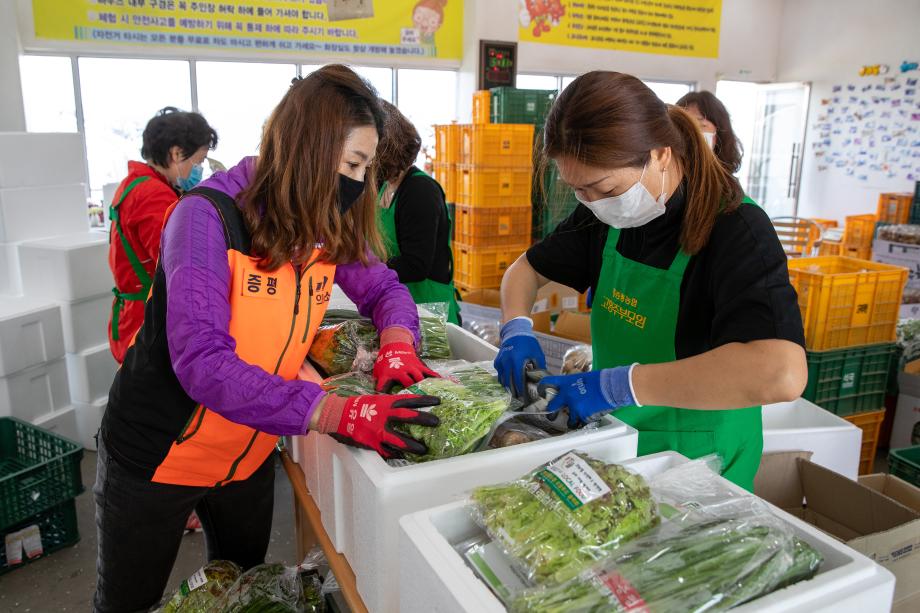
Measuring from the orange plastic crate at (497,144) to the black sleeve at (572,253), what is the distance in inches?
133

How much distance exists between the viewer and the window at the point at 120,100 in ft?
18.9

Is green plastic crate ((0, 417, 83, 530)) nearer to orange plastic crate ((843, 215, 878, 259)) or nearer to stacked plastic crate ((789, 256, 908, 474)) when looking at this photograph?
stacked plastic crate ((789, 256, 908, 474))

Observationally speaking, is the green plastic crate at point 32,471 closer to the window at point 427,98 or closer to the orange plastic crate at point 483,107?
the orange plastic crate at point 483,107

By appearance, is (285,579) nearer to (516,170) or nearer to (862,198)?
(516,170)

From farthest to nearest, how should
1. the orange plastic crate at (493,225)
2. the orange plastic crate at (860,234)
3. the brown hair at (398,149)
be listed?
the orange plastic crate at (860,234) < the orange plastic crate at (493,225) < the brown hair at (398,149)

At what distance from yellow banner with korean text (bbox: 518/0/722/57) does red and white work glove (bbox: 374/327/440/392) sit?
6.74 m

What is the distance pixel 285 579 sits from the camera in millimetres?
1467

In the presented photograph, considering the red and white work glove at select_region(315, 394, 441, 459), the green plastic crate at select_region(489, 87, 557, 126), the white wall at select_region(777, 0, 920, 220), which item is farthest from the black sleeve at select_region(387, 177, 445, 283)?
the white wall at select_region(777, 0, 920, 220)

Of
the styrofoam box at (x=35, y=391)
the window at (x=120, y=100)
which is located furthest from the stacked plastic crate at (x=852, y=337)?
the window at (x=120, y=100)

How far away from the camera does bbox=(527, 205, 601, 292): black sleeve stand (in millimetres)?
1646

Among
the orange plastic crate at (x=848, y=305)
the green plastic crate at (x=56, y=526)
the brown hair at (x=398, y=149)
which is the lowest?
the green plastic crate at (x=56, y=526)

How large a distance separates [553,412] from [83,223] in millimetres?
3586

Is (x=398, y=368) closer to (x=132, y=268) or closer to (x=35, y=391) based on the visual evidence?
(x=132, y=268)

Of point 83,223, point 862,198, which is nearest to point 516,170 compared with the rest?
point 83,223
